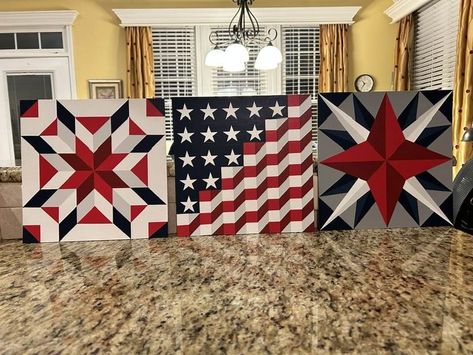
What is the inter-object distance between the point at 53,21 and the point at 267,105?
4593 millimetres

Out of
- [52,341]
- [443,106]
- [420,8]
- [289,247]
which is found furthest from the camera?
[420,8]

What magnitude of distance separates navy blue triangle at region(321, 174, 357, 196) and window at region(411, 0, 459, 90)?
331 cm

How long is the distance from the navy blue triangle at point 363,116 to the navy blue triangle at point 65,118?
2.25ft

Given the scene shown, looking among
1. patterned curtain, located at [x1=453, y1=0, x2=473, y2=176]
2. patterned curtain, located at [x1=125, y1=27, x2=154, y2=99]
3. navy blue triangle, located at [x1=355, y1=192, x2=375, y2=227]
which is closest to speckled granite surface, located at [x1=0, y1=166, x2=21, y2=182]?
navy blue triangle, located at [x1=355, y1=192, x2=375, y2=227]

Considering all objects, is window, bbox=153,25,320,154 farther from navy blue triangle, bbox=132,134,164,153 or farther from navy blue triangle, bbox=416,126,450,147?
navy blue triangle, bbox=132,134,164,153

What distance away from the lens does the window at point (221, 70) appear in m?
4.59

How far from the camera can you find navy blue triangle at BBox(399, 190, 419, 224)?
874 millimetres

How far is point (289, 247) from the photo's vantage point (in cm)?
77

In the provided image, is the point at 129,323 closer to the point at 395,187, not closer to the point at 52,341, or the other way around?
the point at 52,341

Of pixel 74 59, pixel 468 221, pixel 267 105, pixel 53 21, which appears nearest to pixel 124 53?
pixel 74 59

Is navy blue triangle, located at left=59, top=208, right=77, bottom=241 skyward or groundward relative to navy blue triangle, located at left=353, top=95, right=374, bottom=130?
groundward

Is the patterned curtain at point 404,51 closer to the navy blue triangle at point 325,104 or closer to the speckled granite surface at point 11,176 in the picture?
the navy blue triangle at point 325,104

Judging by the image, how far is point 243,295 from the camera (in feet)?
1.82

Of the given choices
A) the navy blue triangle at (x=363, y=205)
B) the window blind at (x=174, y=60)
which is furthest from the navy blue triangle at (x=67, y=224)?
the window blind at (x=174, y=60)
